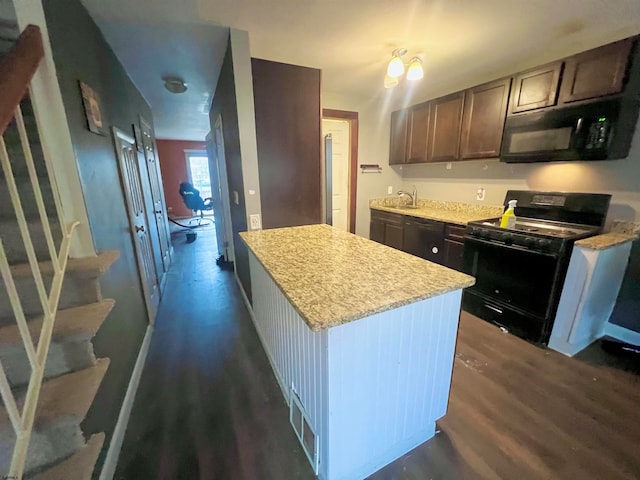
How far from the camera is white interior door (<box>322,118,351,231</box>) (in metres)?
3.79

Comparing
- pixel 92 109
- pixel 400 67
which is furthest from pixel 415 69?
pixel 92 109

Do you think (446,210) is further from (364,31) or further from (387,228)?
(364,31)

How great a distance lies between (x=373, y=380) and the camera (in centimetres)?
108

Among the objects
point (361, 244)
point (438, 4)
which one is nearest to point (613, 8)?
point (438, 4)

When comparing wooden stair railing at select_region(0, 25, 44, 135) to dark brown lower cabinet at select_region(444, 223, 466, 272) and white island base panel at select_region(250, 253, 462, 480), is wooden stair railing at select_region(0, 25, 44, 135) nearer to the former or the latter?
white island base panel at select_region(250, 253, 462, 480)

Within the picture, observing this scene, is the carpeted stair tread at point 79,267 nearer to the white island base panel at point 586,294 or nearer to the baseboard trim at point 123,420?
the baseboard trim at point 123,420

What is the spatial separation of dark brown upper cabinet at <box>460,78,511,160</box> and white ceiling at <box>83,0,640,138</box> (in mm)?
259

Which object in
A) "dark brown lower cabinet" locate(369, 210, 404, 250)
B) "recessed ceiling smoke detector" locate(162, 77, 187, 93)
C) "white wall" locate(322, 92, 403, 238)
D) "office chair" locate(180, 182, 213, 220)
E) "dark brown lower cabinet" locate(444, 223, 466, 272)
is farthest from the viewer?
"office chair" locate(180, 182, 213, 220)

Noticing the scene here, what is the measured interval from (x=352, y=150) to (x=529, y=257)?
2.58 meters

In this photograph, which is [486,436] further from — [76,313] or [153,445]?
[76,313]

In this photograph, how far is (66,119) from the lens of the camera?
1271 millimetres

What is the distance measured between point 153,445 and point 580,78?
3.81 metres

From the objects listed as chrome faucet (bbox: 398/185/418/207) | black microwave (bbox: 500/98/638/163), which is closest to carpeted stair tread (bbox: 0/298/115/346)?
black microwave (bbox: 500/98/638/163)

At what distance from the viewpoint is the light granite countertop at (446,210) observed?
2.99 meters
